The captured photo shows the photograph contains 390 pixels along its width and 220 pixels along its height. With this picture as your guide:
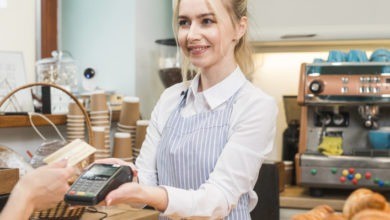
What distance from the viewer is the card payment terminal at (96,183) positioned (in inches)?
34.7

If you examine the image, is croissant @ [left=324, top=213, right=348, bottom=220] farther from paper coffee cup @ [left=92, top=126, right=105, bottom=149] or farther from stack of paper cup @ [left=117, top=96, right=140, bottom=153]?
stack of paper cup @ [left=117, top=96, right=140, bottom=153]

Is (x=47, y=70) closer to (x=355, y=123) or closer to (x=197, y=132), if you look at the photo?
(x=197, y=132)

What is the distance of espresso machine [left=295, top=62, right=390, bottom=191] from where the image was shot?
2.29 metres

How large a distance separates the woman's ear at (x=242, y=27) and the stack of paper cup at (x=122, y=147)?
92 cm

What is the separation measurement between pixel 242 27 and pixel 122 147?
942mm

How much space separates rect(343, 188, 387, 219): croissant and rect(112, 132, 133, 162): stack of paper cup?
158 cm

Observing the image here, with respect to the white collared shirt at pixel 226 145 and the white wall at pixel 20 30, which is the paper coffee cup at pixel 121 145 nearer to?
the white wall at pixel 20 30

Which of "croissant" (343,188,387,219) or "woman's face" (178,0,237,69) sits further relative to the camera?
"woman's face" (178,0,237,69)

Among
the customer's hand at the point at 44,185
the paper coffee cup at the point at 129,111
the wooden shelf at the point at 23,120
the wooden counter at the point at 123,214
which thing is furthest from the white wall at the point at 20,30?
the customer's hand at the point at 44,185

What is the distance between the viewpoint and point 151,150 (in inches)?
55.7

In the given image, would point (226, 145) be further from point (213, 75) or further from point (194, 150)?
point (213, 75)

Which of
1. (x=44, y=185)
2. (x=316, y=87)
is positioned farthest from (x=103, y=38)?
(x=44, y=185)

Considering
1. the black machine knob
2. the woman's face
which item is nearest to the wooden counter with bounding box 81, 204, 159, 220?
the woman's face

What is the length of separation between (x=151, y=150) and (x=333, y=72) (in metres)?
1.25
